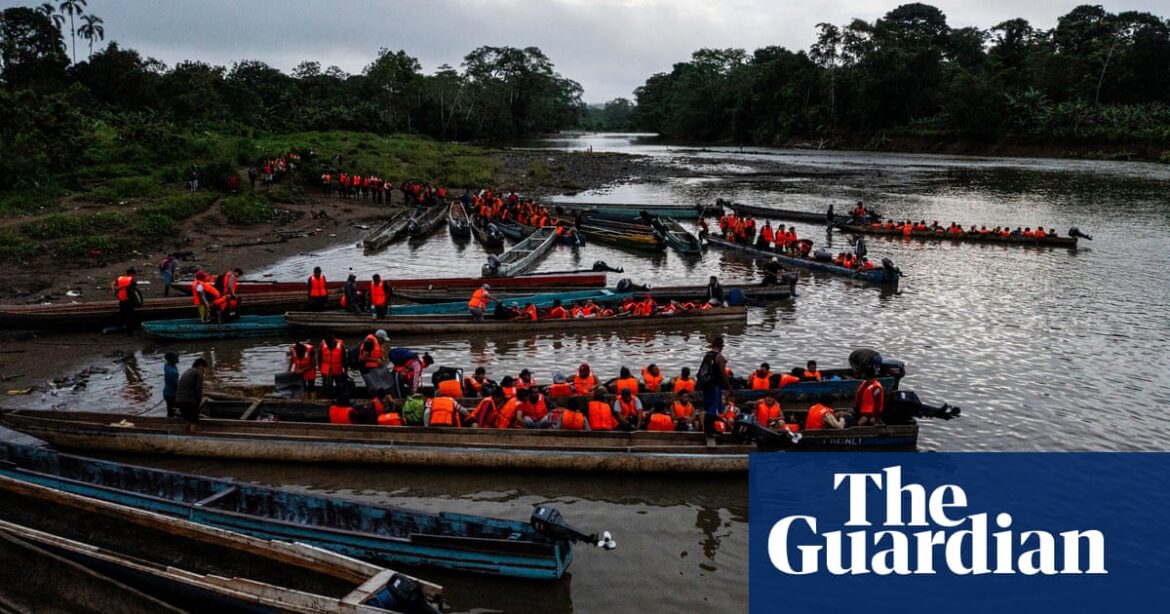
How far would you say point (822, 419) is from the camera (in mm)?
11672

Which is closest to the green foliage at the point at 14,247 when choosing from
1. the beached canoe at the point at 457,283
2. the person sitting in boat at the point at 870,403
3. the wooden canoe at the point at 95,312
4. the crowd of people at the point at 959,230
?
the wooden canoe at the point at 95,312

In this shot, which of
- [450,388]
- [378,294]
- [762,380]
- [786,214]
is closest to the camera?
[450,388]

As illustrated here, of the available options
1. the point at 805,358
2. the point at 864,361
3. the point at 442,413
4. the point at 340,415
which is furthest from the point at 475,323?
the point at 864,361

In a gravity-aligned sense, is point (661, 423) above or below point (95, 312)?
below

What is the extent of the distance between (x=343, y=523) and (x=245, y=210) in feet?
87.1

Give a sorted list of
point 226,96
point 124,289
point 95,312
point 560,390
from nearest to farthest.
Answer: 1. point 560,390
2. point 124,289
3. point 95,312
4. point 226,96

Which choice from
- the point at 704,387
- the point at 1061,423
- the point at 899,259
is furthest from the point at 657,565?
the point at 899,259

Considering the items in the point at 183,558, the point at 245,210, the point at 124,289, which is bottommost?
the point at 183,558

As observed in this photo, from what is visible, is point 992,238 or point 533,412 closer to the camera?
point 533,412

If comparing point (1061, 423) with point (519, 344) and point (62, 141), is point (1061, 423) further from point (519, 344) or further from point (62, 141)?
point (62, 141)

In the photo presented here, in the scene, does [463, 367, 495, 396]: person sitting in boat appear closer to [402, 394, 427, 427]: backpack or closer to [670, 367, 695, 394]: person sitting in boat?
[402, 394, 427, 427]: backpack

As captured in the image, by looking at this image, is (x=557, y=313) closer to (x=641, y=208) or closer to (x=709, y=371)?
(x=709, y=371)

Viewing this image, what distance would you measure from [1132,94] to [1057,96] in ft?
20.9

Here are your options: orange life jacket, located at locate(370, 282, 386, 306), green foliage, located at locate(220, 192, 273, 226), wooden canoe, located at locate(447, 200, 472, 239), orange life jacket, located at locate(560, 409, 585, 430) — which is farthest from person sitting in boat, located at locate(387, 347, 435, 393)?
green foliage, located at locate(220, 192, 273, 226)
